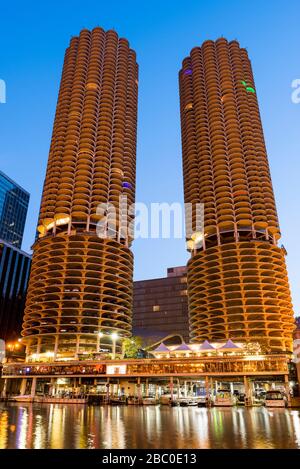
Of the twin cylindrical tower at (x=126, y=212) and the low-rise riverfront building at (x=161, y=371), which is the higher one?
the twin cylindrical tower at (x=126, y=212)

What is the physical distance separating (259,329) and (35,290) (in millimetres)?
69647

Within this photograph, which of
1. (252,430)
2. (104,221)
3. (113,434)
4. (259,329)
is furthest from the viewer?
(104,221)

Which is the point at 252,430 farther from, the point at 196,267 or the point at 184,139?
the point at 184,139

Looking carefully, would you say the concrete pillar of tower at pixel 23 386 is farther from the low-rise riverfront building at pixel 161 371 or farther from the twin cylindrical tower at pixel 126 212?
the twin cylindrical tower at pixel 126 212

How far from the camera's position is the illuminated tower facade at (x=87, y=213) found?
117812 mm

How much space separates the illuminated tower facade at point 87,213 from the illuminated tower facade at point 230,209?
24377 millimetres

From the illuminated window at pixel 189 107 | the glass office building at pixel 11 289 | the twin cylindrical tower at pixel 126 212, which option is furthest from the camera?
the illuminated window at pixel 189 107

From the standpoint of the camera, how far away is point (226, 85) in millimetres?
160500

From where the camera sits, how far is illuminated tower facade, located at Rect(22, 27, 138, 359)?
387 feet

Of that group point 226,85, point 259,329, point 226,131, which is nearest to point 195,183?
point 226,131

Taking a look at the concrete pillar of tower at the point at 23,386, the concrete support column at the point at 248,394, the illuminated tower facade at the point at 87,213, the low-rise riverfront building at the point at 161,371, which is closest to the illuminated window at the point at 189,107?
the illuminated tower facade at the point at 87,213

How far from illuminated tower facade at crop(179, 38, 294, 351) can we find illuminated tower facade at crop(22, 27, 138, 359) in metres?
24.4

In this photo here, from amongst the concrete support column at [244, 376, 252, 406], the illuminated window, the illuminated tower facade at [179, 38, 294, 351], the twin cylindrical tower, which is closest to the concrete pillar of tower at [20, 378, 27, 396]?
the twin cylindrical tower

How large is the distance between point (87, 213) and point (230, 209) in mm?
49798
